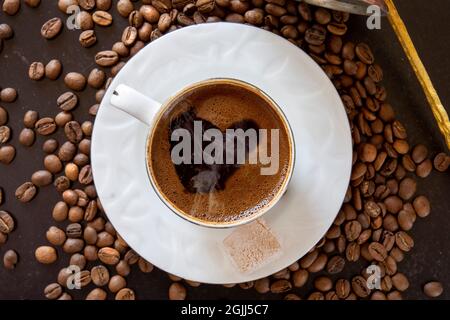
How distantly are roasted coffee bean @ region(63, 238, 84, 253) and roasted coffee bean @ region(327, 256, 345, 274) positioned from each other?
0.58 m

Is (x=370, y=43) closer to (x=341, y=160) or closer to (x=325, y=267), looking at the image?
(x=341, y=160)

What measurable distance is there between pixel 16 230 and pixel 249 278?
1.88 feet

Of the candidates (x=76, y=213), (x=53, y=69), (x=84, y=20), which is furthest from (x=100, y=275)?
(x=84, y=20)

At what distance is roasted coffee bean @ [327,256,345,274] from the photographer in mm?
1326

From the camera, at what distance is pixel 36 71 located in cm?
133

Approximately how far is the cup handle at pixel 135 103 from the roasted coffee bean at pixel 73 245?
1.39 feet

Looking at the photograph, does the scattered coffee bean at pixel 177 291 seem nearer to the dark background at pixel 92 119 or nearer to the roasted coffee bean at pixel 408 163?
the dark background at pixel 92 119

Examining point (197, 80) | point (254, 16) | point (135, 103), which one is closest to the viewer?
point (135, 103)

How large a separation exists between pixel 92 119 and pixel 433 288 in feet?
2.90

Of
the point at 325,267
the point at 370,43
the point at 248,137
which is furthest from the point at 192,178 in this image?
the point at 370,43

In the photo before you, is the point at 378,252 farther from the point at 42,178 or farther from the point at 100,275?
the point at 42,178

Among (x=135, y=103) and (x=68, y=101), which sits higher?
(x=135, y=103)

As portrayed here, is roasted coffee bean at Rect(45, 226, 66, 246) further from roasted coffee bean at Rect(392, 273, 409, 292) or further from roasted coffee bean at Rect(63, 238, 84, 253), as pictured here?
roasted coffee bean at Rect(392, 273, 409, 292)

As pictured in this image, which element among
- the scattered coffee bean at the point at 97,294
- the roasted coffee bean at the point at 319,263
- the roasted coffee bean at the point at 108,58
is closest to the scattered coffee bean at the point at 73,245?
the scattered coffee bean at the point at 97,294
